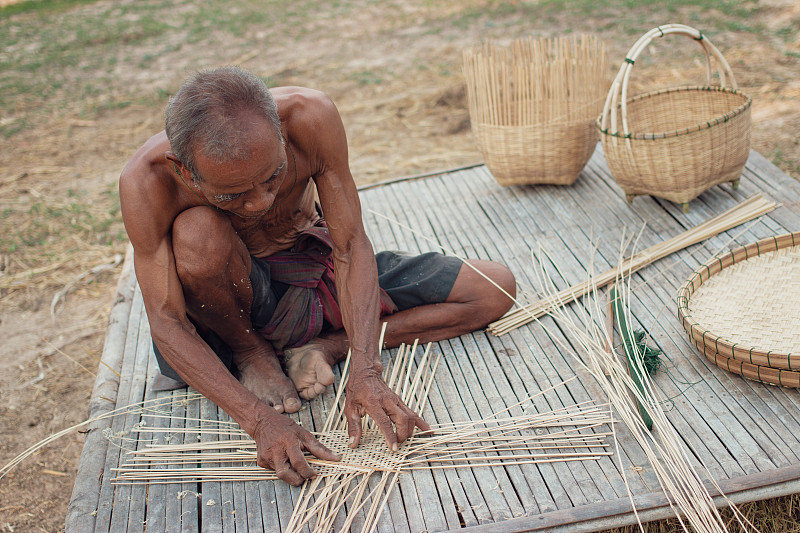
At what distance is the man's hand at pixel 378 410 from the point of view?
1.90 meters

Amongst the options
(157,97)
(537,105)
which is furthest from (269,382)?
(157,97)

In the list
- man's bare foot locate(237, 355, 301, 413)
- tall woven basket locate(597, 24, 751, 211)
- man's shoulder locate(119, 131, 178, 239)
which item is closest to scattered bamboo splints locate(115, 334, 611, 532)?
man's bare foot locate(237, 355, 301, 413)

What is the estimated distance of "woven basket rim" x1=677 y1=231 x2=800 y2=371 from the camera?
1908 millimetres

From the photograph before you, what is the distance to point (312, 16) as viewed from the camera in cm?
848

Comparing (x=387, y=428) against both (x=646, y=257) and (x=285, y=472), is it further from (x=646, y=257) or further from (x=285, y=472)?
(x=646, y=257)

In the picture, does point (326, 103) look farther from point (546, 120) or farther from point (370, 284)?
point (546, 120)

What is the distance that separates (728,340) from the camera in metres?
2.13

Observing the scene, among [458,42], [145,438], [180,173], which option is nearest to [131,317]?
[145,438]

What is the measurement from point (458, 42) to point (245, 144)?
5.44 m

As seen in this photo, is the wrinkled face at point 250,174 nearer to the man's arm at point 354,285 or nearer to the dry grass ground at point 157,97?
the man's arm at point 354,285

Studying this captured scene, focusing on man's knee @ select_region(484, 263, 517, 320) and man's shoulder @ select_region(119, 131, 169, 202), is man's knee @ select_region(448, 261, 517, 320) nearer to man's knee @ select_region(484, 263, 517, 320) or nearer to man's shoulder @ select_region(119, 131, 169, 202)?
man's knee @ select_region(484, 263, 517, 320)

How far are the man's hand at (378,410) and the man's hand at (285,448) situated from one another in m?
0.11

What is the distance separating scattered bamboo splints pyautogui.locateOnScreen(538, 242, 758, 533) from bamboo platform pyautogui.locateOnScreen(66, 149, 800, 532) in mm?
42

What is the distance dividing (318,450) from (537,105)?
86.2 inches
